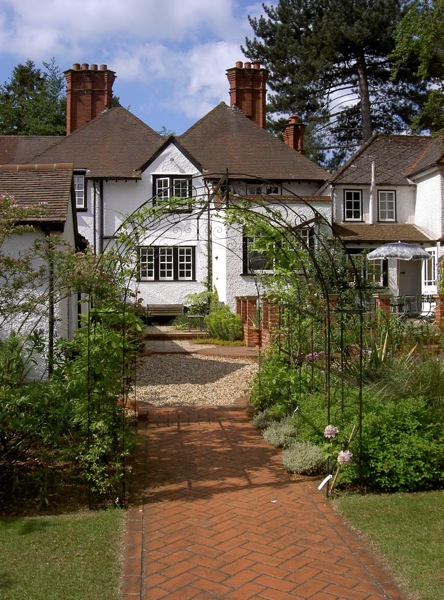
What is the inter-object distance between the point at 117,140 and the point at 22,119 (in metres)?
17.8

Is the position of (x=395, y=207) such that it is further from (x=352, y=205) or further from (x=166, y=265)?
(x=166, y=265)

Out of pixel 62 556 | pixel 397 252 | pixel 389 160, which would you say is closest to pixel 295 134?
pixel 389 160

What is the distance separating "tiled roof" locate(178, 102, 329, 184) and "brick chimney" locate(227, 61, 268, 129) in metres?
0.59

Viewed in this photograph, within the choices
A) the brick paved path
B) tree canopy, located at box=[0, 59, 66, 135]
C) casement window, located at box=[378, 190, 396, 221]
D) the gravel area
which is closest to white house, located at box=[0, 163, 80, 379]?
the gravel area

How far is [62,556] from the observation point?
4723mm

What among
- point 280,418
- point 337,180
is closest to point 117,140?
point 337,180

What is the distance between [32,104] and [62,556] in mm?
42346

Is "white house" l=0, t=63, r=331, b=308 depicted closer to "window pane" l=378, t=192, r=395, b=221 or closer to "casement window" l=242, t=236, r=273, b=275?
"casement window" l=242, t=236, r=273, b=275

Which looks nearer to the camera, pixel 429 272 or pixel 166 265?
pixel 429 272

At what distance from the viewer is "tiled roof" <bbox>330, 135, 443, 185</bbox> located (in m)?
27.5

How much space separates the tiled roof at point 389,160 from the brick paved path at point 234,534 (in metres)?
21.1

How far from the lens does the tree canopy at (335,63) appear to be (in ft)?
107

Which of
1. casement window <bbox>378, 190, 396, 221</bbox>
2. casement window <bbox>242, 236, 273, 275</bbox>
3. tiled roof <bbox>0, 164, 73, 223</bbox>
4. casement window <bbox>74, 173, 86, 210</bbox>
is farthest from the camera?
casement window <bbox>378, 190, 396, 221</bbox>

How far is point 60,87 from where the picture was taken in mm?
46094
